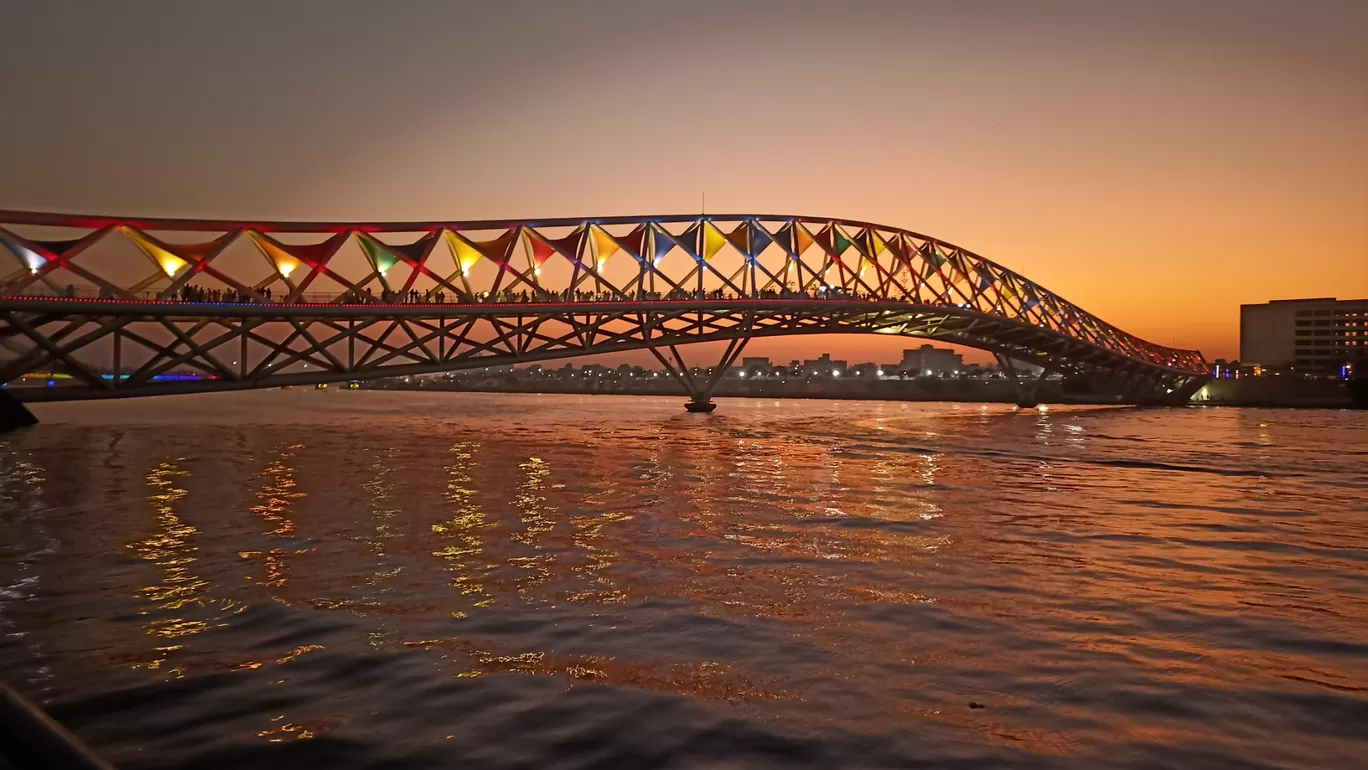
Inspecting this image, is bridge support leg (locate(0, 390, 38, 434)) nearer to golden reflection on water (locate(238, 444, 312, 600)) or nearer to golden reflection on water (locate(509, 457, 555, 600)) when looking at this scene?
golden reflection on water (locate(238, 444, 312, 600))

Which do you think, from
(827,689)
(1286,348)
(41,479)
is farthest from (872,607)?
(1286,348)

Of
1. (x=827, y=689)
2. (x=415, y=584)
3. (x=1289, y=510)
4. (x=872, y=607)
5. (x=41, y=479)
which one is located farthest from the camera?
(x=41, y=479)

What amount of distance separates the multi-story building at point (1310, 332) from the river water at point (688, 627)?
592 feet

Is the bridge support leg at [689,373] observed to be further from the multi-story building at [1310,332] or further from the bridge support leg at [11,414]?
the multi-story building at [1310,332]

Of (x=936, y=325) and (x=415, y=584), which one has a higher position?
(x=936, y=325)

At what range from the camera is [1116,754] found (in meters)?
4.76

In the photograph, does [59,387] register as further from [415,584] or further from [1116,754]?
[1116,754]

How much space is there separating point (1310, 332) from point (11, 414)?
193m

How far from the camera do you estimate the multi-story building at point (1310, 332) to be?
166250 mm

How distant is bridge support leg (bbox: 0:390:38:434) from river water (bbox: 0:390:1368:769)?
33794mm

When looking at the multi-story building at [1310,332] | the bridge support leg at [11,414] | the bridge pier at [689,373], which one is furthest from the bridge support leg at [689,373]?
the multi-story building at [1310,332]

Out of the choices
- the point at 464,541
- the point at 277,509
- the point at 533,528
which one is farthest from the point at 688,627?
the point at 277,509

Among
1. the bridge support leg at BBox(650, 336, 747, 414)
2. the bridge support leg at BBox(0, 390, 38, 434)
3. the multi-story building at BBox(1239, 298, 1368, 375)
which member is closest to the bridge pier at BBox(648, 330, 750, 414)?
the bridge support leg at BBox(650, 336, 747, 414)

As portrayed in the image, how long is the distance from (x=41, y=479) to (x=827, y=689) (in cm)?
2090
